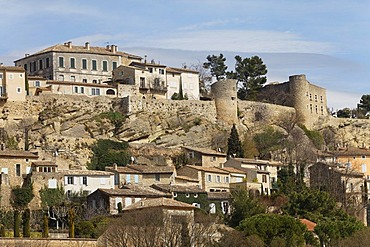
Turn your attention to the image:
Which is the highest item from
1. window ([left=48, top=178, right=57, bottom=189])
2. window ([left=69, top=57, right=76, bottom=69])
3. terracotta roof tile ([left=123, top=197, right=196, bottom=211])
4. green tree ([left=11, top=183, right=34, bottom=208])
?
window ([left=69, top=57, right=76, bottom=69])

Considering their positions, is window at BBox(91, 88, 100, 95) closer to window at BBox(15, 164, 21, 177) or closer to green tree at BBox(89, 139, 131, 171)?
green tree at BBox(89, 139, 131, 171)

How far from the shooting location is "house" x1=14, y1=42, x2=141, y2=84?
3745 inches

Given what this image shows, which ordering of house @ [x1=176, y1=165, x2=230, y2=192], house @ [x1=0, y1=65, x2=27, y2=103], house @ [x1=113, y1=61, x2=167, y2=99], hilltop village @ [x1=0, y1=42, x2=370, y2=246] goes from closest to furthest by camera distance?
hilltop village @ [x1=0, y1=42, x2=370, y2=246] → house @ [x1=176, y1=165, x2=230, y2=192] → house @ [x1=0, y1=65, x2=27, y2=103] → house @ [x1=113, y1=61, x2=167, y2=99]

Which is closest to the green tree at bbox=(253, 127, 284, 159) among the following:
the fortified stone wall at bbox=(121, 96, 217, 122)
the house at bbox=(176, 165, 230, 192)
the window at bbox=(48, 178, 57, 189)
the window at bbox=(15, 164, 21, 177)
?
the fortified stone wall at bbox=(121, 96, 217, 122)

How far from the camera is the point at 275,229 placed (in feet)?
207

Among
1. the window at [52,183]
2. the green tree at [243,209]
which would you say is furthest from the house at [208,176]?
the window at [52,183]

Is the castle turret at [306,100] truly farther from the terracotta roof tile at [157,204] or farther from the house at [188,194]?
the terracotta roof tile at [157,204]

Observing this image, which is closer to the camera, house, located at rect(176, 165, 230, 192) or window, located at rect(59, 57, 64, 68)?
house, located at rect(176, 165, 230, 192)

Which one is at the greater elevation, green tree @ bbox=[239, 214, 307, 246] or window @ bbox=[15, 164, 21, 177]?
window @ bbox=[15, 164, 21, 177]

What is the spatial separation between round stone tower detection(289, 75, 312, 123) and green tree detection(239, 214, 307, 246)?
40.8 metres

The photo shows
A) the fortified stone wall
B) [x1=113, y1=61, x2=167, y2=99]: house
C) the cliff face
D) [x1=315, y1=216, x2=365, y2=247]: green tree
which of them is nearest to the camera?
[x1=315, y1=216, x2=365, y2=247]: green tree

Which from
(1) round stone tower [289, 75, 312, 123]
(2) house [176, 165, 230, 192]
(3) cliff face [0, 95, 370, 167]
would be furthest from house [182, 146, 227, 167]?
(1) round stone tower [289, 75, 312, 123]

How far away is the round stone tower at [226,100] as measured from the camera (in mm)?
97812

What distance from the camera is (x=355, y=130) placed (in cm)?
10619
